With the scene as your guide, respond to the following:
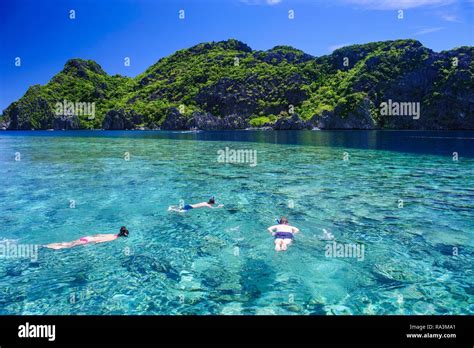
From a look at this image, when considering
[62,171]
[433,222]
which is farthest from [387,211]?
[62,171]

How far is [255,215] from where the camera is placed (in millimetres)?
17750

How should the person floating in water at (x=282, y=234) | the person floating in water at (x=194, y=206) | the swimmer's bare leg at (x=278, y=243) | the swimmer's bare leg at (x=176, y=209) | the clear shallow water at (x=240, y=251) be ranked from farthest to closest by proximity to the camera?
the person floating in water at (x=194, y=206) < the swimmer's bare leg at (x=176, y=209) < the person floating in water at (x=282, y=234) < the swimmer's bare leg at (x=278, y=243) < the clear shallow water at (x=240, y=251)

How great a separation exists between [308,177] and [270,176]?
3581 millimetres

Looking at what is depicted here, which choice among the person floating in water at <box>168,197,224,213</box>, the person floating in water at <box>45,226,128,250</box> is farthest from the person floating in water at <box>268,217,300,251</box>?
the person floating in water at <box>45,226,128,250</box>

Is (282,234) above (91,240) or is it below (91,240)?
above

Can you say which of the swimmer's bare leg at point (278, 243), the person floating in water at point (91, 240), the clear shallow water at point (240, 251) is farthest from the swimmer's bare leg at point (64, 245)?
the swimmer's bare leg at point (278, 243)

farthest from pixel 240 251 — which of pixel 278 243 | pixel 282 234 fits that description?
pixel 282 234

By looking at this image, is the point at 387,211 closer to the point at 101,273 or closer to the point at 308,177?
the point at 308,177

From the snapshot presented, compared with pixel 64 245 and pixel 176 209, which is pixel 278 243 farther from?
pixel 64 245

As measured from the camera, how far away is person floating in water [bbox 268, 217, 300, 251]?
513 inches

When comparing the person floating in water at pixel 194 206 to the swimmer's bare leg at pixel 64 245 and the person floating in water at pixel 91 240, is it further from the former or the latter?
the swimmer's bare leg at pixel 64 245

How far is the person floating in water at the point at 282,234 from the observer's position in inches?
513

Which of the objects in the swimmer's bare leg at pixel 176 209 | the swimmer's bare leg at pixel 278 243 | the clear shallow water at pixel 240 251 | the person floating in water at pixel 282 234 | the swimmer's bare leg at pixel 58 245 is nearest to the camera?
the clear shallow water at pixel 240 251

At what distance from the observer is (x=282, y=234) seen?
45.1 feet
